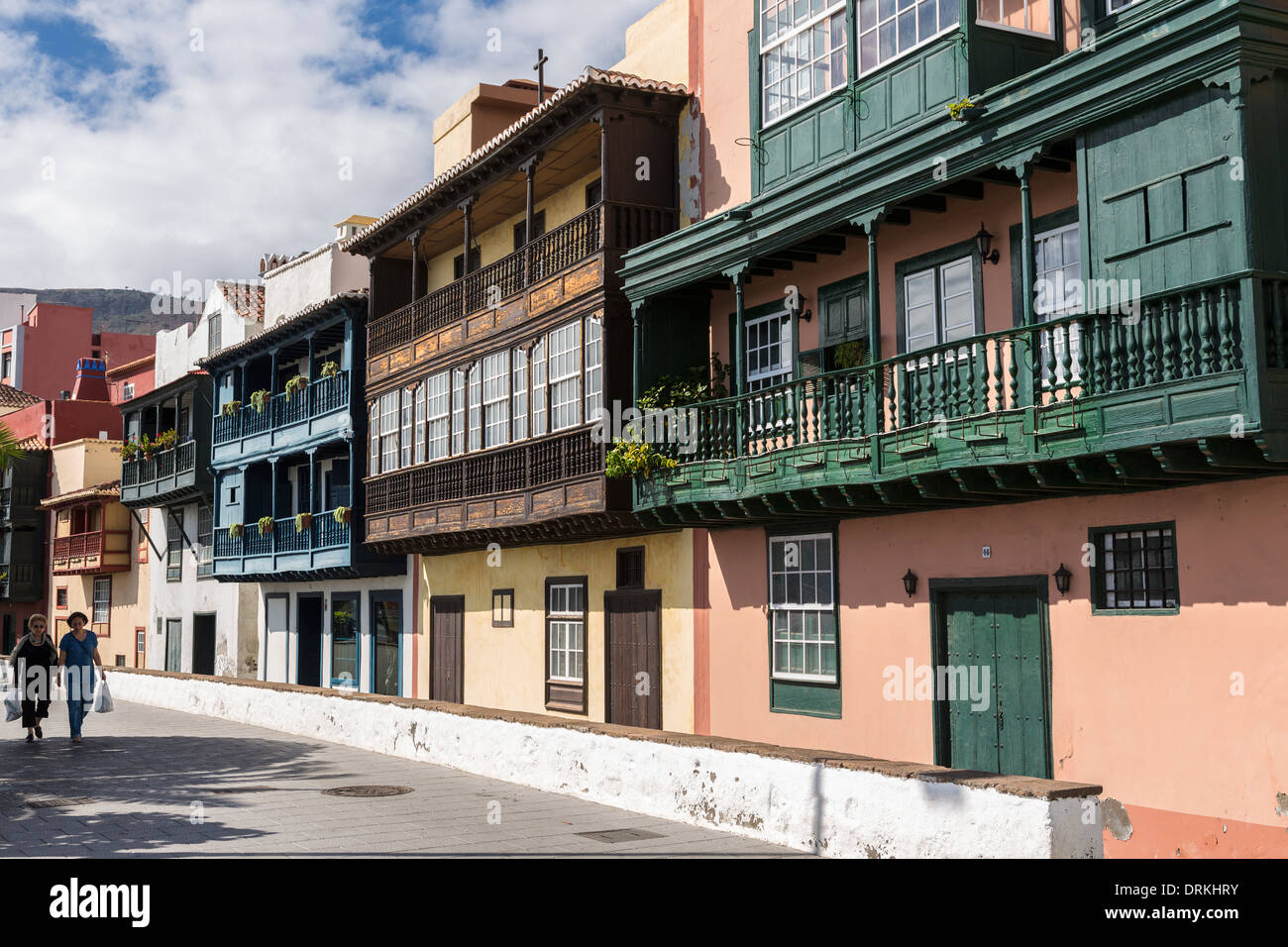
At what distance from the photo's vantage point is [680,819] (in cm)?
1195

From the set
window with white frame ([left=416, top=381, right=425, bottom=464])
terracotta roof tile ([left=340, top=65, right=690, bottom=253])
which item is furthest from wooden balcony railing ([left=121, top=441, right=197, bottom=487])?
terracotta roof tile ([left=340, top=65, right=690, bottom=253])

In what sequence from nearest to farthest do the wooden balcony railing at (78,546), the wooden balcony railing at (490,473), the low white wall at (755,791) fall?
1. the low white wall at (755,791)
2. the wooden balcony railing at (490,473)
3. the wooden balcony railing at (78,546)

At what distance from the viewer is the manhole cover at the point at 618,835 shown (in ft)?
36.6

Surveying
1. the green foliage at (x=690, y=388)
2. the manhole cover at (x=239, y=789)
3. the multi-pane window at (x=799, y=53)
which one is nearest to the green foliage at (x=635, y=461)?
the green foliage at (x=690, y=388)

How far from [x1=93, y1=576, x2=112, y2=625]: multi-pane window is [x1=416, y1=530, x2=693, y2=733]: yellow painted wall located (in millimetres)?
23154

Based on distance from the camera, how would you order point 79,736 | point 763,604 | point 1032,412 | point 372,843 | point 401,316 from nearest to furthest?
point 372,843 < point 1032,412 < point 763,604 < point 79,736 < point 401,316

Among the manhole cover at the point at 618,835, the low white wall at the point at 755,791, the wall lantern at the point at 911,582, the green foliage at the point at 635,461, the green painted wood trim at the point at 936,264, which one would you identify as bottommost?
the manhole cover at the point at 618,835

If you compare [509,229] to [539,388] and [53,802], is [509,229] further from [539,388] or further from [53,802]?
[53,802]

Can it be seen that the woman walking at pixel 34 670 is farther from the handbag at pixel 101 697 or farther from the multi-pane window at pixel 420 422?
the multi-pane window at pixel 420 422

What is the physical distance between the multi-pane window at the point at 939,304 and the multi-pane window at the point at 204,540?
89.5ft

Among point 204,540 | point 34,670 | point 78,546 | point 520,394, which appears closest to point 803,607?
point 520,394

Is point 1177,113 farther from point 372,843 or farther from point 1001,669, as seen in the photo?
point 372,843

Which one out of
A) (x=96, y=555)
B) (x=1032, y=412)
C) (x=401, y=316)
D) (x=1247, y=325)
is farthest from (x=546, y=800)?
(x=96, y=555)
